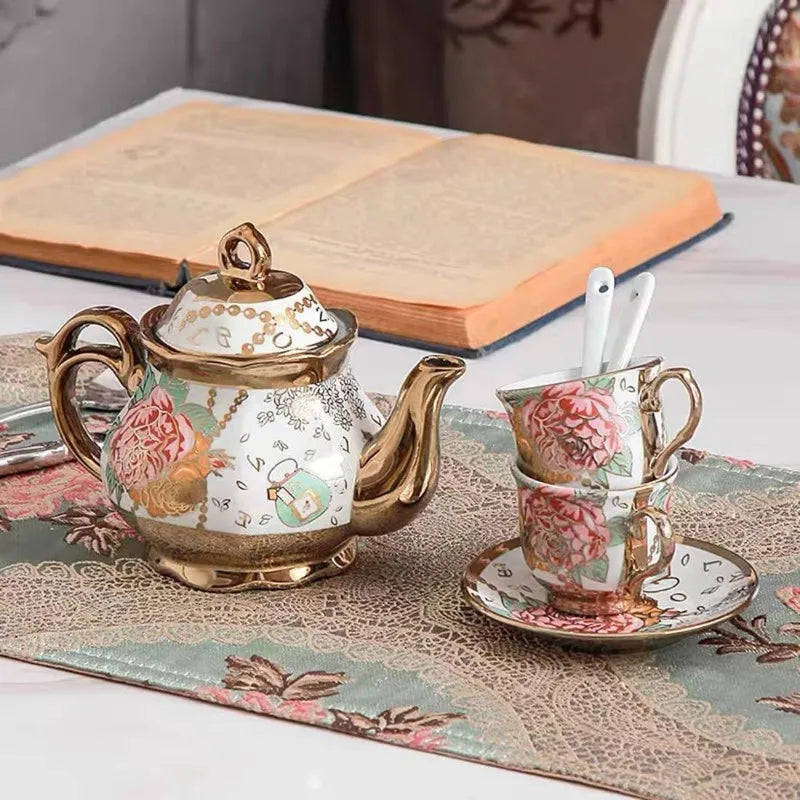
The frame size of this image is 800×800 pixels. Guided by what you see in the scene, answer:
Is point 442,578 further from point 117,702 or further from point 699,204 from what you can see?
point 699,204

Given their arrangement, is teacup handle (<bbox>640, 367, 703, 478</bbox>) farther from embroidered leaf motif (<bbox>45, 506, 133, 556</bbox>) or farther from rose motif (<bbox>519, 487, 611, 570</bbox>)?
embroidered leaf motif (<bbox>45, 506, 133, 556</bbox>)

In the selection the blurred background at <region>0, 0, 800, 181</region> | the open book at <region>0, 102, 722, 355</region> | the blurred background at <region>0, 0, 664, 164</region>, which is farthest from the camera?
the blurred background at <region>0, 0, 664, 164</region>

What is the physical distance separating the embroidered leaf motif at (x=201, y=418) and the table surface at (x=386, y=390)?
0.39ft

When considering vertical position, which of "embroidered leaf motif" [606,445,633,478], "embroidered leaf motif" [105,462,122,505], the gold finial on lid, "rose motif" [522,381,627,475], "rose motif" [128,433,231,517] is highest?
the gold finial on lid

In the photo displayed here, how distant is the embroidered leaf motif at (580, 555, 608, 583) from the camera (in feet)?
2.33

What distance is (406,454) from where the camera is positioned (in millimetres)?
764

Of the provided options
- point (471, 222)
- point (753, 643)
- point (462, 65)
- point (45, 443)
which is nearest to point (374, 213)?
point (471, 222)

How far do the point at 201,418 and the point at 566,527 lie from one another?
17cm

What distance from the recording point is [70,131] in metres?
1.96

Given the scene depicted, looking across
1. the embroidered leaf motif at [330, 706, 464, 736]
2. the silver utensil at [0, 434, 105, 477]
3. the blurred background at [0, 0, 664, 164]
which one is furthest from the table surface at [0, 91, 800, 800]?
the blurred background at [0, 0, 664, 164]

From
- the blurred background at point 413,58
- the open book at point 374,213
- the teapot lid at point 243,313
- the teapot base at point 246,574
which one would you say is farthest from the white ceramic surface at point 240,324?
the blurred background at point 413,58

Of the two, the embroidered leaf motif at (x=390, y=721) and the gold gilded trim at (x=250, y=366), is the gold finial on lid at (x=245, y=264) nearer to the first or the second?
the gold gilded trim at (x=250, y=366)

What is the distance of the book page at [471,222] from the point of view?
1166 millimetres

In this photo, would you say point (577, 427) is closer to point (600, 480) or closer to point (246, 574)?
point (600, 480)
